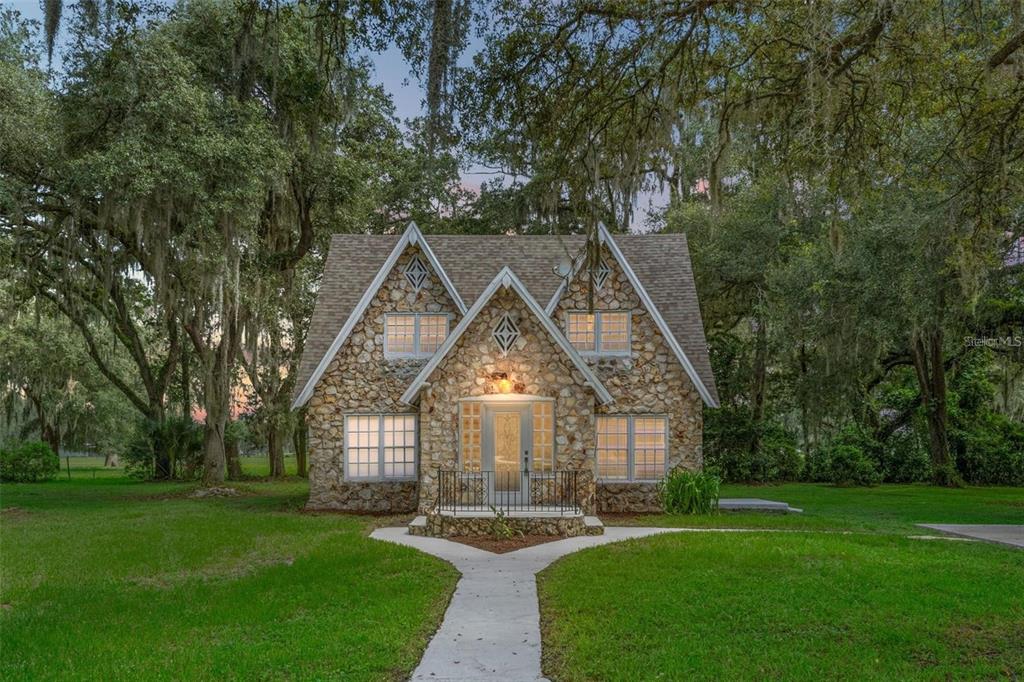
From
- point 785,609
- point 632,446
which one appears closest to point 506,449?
point 632,446

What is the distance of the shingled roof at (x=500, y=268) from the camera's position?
17.8 metres

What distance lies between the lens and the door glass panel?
15602 mm

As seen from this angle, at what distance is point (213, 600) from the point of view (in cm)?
829

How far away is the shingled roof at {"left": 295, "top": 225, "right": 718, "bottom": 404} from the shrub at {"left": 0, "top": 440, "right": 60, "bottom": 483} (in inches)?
609

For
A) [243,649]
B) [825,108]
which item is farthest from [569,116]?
[243,649]

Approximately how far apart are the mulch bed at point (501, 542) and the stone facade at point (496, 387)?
8.42ft

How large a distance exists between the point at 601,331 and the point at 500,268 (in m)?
3.02

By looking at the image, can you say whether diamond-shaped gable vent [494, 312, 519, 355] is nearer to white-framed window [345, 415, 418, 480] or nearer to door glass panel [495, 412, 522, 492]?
door glass panel [495, 412, 522, 492]

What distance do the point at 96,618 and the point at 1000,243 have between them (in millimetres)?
16063

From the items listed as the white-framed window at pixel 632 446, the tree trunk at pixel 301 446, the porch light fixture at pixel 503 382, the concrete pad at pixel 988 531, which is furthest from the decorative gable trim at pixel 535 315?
the tree trunk at pixel 301 446

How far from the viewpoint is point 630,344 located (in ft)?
56.4

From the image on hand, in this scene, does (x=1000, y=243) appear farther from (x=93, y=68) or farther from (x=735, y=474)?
(x=93, y=68)
